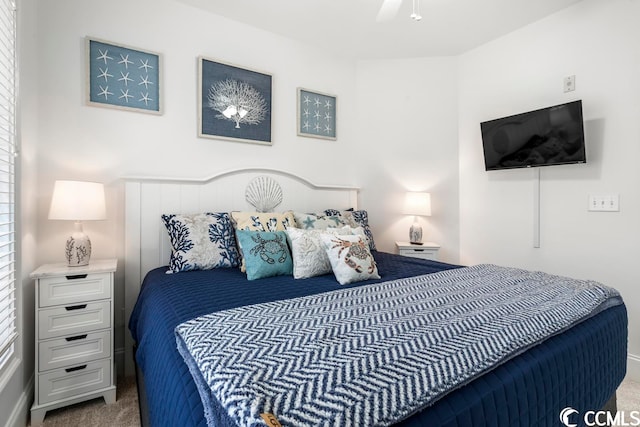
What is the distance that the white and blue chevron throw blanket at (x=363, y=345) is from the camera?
615 mm

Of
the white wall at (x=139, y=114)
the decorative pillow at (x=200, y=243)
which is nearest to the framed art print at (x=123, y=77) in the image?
the white wall at (x=139, y=114)

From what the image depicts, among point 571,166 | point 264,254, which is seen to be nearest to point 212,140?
point 264,254

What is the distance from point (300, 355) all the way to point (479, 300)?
835 millimetres

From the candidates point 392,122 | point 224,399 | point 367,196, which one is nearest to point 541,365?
point 224,399

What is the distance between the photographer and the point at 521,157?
2.62 metres

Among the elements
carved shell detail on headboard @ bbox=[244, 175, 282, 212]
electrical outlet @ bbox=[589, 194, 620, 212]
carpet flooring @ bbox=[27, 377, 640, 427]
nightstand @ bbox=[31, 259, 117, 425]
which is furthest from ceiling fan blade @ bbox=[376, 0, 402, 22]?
carpet flooring @ bbox=[27, 377, 640, 427]

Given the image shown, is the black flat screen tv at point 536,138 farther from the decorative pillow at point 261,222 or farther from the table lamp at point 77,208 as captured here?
the table lamp at point 77,208

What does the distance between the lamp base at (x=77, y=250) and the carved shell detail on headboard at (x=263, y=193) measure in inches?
45.2

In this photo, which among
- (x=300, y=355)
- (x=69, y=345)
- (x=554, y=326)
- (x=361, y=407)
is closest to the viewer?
(x=361, y=407)

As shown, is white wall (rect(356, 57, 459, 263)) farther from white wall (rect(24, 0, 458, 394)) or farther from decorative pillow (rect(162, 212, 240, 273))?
decorative pillow (rect(162, 212, 240, 273))

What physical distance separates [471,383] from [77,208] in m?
2.03

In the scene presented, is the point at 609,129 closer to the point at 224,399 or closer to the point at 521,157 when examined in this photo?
the point at 521,157

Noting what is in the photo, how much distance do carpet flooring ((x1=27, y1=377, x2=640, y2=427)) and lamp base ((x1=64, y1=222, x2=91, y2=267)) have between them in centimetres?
79

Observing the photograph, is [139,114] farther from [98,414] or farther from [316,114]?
[98,414]
